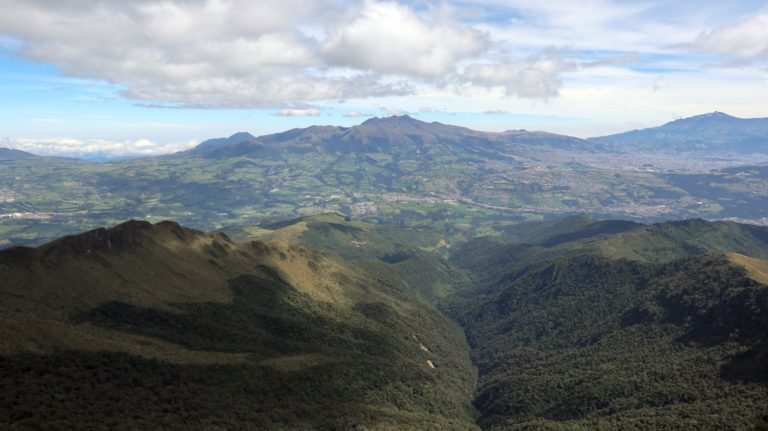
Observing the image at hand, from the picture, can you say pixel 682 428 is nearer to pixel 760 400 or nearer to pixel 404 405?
Result: pixel 760 400

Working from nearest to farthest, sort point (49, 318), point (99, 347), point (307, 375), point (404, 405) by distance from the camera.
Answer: point (99, 347), point (49, 318), point (307, 375), point (404, 405)

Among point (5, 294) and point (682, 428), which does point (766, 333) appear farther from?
point (5, 294)

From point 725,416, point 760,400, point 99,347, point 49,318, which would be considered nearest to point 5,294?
point 49,318

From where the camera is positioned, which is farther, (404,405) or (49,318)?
(404,405)

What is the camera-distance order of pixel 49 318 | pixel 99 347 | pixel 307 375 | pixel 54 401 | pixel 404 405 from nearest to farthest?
pixel 54 401 → pixel 99 347 → pixel 49 318 → pixel 307 375 → pixel 404 405

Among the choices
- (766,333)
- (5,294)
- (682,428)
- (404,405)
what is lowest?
(404,405)

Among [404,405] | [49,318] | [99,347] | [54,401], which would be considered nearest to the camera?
[54,401]

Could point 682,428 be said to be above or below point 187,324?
below

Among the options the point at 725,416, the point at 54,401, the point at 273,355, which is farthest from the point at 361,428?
the point at 725,416

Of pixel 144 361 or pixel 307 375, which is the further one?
pixel 307 375
